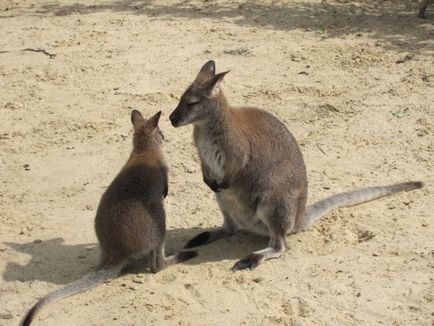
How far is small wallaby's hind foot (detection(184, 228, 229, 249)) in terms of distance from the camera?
20.4ft

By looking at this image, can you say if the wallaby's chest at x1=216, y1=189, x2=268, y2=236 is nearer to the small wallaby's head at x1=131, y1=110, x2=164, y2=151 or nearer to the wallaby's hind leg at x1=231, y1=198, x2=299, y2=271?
the wallaby's hind leg at x1=231, y1=198, x2=299, y2=271

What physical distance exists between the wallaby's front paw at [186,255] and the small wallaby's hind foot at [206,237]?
0.52 ft

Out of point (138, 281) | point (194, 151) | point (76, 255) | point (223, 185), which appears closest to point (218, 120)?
point (223, 185)

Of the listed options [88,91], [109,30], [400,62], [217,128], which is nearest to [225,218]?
[217,128]

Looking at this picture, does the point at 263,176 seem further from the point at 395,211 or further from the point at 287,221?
the point at 395,211

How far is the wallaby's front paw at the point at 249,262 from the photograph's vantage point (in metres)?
5.76

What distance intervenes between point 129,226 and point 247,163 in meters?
1.08

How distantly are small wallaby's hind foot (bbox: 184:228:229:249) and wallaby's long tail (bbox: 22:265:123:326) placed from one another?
79 cm

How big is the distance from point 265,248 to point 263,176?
63 centimetres

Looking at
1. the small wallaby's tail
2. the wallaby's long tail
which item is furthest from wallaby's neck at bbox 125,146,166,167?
the small wallaby's tail

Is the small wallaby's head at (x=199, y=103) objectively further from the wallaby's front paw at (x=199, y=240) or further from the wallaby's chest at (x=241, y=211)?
the wallaby's front paw at (x=199, y=240)

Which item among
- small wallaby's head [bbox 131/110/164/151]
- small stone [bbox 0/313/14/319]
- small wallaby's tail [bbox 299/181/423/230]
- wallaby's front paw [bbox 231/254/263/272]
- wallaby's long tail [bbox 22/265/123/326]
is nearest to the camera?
wallaby's long tail [bbox 22/265/123/326]

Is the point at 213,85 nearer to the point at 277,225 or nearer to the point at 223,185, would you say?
the point at 223,185

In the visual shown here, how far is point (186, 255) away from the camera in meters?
5.99
